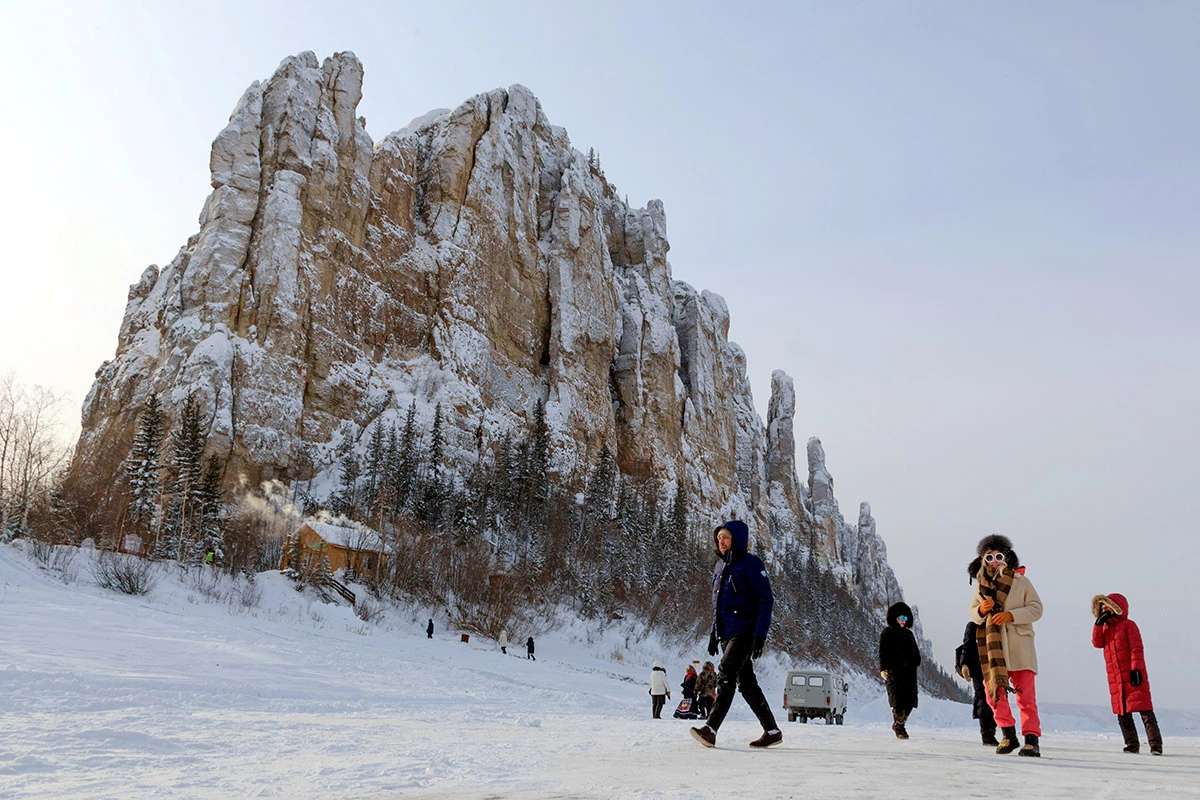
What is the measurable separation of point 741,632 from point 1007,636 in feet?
7.32

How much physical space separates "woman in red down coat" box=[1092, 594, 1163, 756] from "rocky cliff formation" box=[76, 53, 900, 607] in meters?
57.4

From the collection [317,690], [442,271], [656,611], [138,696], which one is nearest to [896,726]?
[317,690]

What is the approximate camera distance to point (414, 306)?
249ft

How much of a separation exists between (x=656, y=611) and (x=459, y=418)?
25.3 m

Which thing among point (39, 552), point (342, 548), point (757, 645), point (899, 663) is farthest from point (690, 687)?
point (342, 548)

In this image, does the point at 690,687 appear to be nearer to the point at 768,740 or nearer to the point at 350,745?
the point at 768,740

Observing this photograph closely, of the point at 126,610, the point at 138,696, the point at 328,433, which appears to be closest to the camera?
the point at 138,696

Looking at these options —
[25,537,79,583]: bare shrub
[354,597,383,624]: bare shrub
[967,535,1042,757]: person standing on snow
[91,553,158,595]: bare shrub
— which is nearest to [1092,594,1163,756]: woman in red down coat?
[967,535,1042,757]: person standing on snow

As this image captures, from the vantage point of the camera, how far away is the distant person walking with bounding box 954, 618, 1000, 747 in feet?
29.8

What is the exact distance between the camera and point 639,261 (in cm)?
10512

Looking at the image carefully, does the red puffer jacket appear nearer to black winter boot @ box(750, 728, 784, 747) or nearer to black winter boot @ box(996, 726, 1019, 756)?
black winter boot @ box(996, 726, 1019, 756)

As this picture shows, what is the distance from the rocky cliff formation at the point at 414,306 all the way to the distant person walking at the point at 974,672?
2221 inches

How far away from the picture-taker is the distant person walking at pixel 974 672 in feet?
29.8

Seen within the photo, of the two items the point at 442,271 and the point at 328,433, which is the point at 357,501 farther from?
the point at 442,271
